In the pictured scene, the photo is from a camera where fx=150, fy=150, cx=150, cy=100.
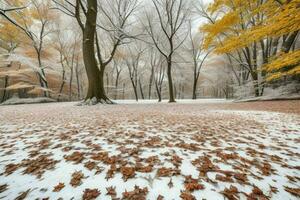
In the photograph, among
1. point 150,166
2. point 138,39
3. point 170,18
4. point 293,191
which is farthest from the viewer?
point 170,18

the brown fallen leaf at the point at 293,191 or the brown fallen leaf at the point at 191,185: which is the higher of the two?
the brown fallen leaf at the point at 191,185

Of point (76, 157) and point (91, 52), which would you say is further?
point (91, 52)

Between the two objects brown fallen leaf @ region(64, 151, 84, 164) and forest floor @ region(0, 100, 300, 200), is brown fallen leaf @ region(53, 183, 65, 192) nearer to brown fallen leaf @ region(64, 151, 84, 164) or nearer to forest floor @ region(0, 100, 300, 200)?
forest floor @ region(0, 100, 300, 200)

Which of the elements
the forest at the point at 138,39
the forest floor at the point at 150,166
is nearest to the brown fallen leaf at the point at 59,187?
the forest floor at the point at 150,166

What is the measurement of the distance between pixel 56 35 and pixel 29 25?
126 inches

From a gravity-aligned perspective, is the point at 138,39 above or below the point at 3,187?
above

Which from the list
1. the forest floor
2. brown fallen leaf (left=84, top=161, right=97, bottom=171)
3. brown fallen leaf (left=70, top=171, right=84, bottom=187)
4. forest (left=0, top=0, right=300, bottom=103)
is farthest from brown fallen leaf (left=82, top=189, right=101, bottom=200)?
forest (left=0, top=0, right=300, bottom=103)

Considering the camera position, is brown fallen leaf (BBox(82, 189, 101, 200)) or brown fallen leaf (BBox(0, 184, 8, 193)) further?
brown fallen leaf (BBox(0, 184, 8, 193))

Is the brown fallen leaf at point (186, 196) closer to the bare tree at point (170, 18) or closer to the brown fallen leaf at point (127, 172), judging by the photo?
the brown fallen leaf at point (127, 172)

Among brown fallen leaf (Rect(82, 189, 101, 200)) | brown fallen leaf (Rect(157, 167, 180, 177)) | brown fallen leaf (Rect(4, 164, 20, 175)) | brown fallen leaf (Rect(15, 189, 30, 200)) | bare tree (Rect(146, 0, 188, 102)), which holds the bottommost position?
brown fallen leaf (Rect(15, 189, 30, 200))

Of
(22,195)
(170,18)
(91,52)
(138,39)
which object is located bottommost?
(22,195)

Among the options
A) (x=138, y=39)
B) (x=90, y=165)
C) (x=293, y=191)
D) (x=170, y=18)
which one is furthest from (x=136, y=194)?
(x=170, y=18)

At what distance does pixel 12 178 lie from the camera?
181cm

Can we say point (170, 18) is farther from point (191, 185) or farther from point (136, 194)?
point (136, 194)
